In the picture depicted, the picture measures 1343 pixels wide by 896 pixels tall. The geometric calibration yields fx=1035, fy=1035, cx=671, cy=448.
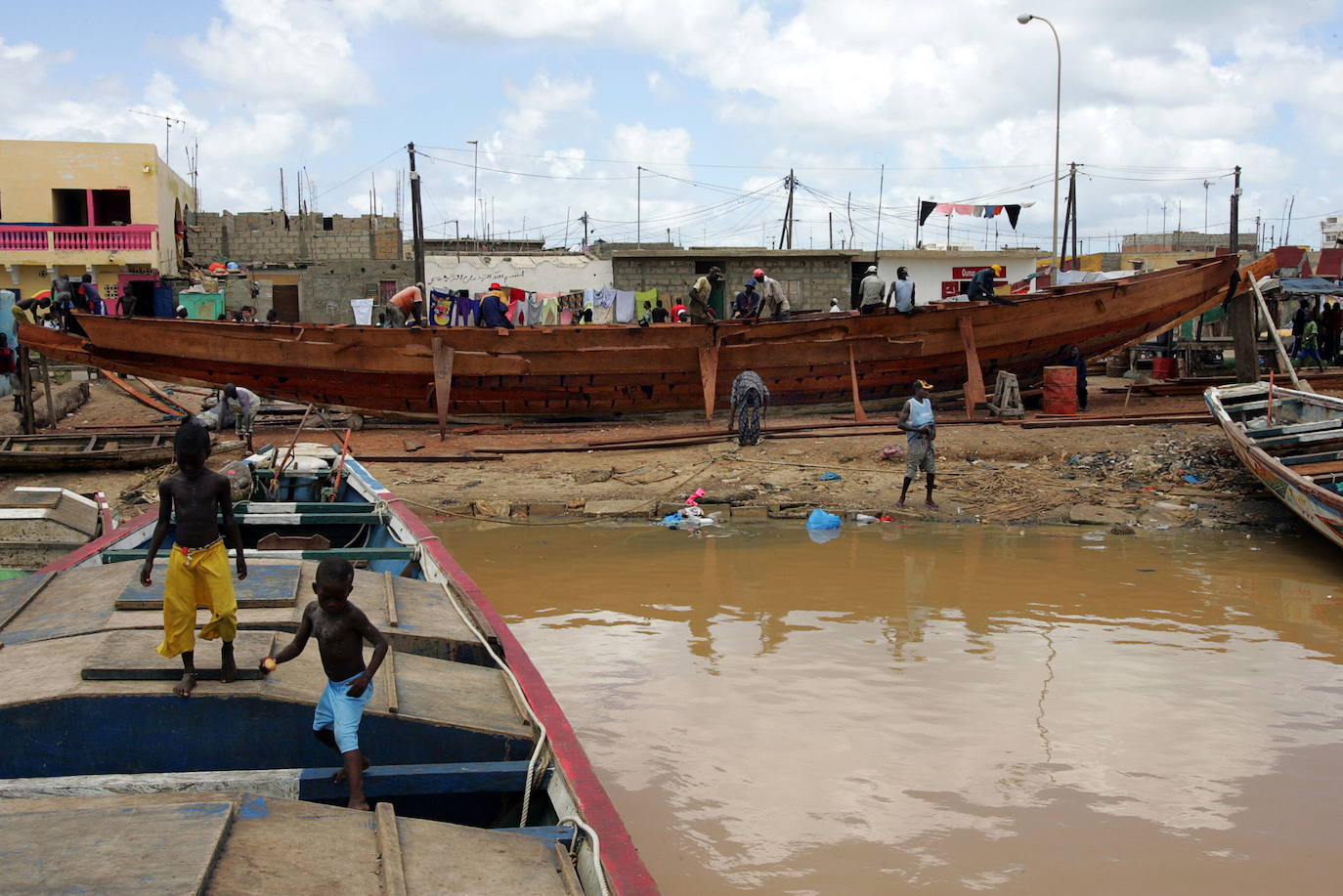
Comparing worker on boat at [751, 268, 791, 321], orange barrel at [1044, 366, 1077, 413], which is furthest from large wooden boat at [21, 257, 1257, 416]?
orange barrel at [1044, 366, 1077, 413]

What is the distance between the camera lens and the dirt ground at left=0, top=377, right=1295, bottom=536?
449 inches

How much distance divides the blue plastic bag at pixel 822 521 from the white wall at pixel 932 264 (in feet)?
71.4

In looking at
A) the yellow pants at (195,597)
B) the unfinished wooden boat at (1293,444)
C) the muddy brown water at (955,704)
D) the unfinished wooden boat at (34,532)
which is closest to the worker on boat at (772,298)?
the unfinished wooden boat at (1293,444)

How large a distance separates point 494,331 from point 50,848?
1253cm

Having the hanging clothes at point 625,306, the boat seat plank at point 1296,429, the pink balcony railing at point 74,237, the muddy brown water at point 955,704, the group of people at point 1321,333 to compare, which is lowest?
the muddy brown water at point 955,704

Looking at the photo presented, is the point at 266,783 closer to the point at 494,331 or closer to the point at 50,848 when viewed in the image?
the point at 50,848

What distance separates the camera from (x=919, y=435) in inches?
428

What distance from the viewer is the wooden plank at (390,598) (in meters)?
4.65

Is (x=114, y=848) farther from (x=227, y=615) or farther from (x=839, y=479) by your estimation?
(x=839, y=479)

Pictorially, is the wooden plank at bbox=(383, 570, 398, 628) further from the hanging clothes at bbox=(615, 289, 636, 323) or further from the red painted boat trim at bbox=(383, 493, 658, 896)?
the hanging clothes at bbox=(615, 289, 636, 323)

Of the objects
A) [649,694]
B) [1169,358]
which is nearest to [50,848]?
[649,694]

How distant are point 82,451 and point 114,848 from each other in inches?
441

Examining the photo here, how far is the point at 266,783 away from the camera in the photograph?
3.30 metres

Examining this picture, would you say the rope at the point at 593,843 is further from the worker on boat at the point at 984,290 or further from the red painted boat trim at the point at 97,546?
the worker on boat at the point at 984,290
